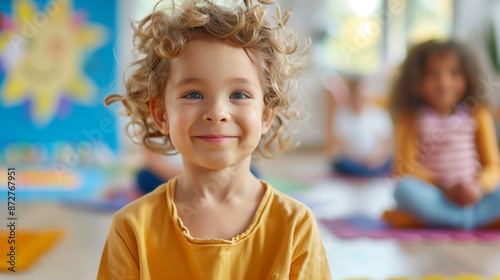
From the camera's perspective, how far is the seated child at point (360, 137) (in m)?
3.45

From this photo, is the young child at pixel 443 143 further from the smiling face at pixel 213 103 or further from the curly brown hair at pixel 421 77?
the smiling face at pixel 213 103

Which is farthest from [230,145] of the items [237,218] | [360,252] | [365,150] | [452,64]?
[365,150]

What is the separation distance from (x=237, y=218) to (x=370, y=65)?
12.1 ft

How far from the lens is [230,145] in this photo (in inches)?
34.5

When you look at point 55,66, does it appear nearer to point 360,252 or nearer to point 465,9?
point 360,252

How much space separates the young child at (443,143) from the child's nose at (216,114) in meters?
1.36

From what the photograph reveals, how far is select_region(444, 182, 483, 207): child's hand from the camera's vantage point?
6.60 feet

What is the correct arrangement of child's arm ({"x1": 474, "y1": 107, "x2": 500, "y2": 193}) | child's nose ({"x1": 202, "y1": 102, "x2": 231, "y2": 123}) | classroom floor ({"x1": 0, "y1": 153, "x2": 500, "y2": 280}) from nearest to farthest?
child's nose ({"x1": 202, "y1": 102, "x2": 231, "y2": 123})
classroom floor ({"x1": 0, "y1": 153, "x2": 500, "y2": 280})
child's arm ({"x1": 474, "y1": 107, "x2": 500, "y2": 193})

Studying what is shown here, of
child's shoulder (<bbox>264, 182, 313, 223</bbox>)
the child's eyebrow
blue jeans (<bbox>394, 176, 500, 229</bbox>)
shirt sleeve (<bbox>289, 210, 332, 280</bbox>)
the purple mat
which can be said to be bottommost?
the purple mat

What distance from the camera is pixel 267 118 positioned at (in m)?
0.97

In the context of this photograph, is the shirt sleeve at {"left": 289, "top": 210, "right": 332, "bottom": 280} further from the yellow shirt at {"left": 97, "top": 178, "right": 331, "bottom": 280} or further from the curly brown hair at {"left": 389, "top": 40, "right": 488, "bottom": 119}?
the curly brown hair at {"left": 389, "top": 40, "right": 488, "bottom": 119}

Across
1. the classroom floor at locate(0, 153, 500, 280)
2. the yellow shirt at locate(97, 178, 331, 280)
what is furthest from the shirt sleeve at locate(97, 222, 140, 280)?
the classroom floor at locate(0, 153, 500, 280)

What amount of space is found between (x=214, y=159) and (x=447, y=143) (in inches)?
60.3

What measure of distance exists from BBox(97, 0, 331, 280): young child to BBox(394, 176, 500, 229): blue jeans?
3.97 feet
